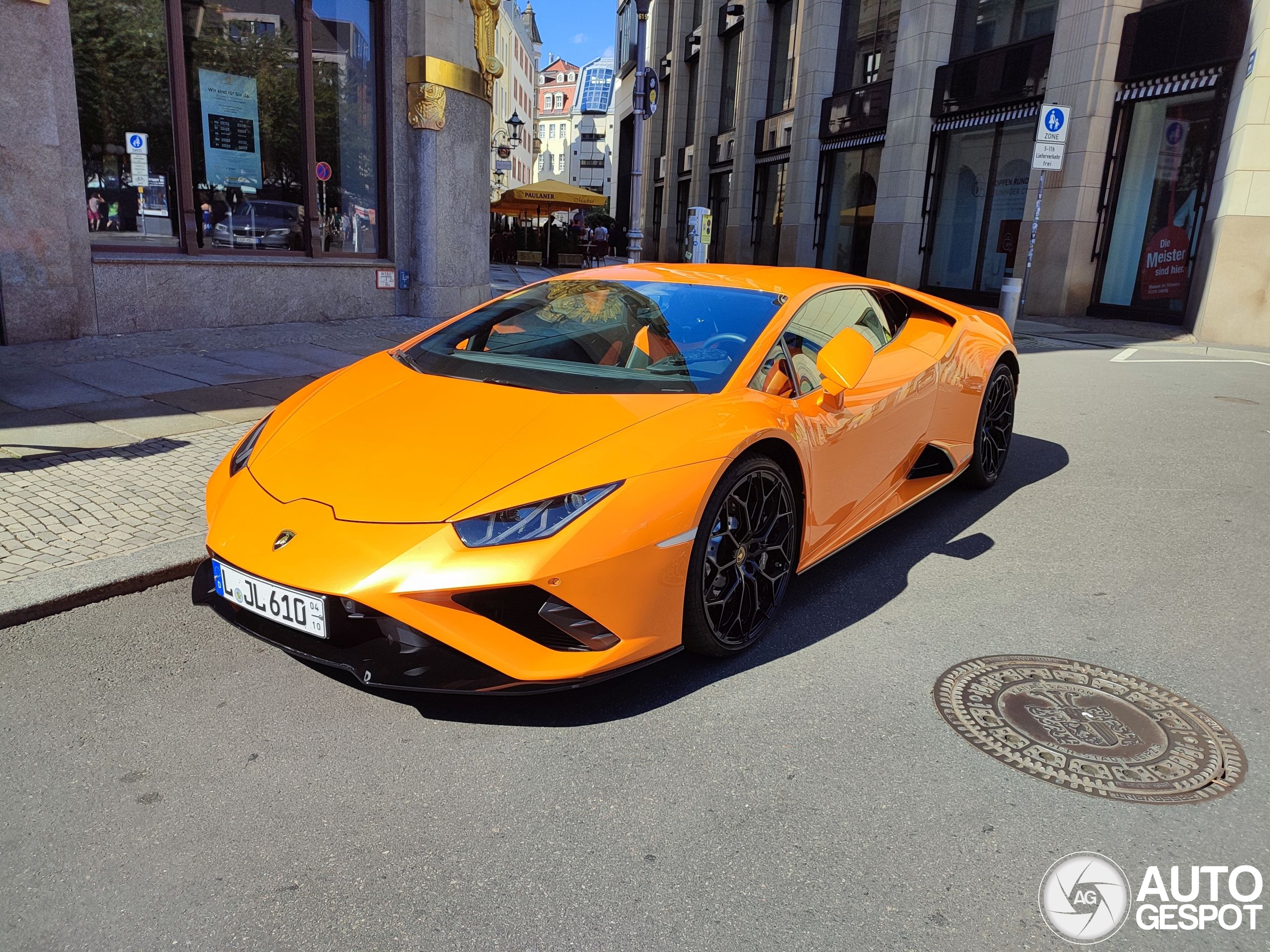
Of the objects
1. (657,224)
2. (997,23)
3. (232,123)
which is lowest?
(657,224)

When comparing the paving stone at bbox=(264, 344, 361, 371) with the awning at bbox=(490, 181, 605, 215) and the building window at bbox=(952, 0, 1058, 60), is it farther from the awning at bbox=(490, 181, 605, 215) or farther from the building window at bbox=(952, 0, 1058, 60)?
the awning at bbox=(490, 181, 605, 215)

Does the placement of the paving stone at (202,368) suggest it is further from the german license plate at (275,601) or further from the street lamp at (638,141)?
the street lamp at (638,141)

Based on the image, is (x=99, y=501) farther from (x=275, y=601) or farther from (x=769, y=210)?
(x=769, y=210)

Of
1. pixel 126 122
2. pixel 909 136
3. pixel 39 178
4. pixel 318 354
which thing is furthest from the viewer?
pixel 909 136

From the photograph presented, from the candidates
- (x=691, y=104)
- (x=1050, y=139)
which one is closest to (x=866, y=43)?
(x=1050, y=139)

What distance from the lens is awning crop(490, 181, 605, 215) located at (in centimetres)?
2611

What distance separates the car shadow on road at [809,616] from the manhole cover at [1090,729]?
601 millimetres

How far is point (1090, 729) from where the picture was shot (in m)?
2.89

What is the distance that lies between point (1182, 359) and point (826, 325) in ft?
34.5

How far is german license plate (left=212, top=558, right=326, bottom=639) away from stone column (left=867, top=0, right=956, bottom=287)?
20546 millimetres

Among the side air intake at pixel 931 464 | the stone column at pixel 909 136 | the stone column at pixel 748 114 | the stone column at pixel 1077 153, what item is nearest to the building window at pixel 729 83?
the stone column at pixel 748 114

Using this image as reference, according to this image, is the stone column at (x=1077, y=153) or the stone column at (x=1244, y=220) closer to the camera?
the stone column at (x=1244, y=220)

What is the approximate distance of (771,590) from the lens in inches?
136

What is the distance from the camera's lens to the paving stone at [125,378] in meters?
6.99
